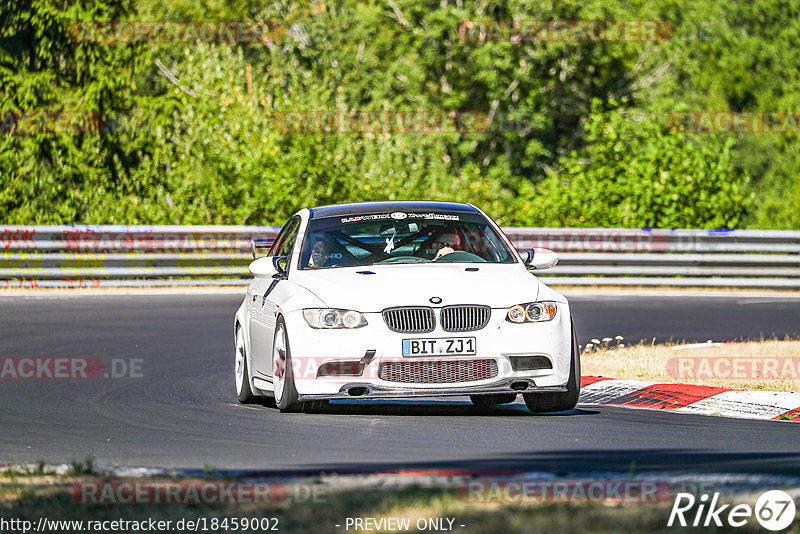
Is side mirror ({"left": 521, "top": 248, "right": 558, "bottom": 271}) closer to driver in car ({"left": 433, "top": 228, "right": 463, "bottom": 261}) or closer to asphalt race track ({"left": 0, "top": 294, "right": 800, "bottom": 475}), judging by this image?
driver in car ({"left": 433, "top": 228, "right": 463, "bottom": 261})

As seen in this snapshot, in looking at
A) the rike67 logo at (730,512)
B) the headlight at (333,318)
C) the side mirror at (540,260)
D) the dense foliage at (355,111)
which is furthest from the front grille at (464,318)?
the dense foliage at (355,111)

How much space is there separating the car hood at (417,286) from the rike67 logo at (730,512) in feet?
13.2

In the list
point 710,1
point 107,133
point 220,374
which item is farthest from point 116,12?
point 710,1

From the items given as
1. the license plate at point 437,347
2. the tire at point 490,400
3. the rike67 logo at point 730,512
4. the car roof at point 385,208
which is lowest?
the tire at point 490,400

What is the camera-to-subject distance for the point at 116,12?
3812 cm

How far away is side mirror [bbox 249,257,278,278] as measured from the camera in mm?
11195

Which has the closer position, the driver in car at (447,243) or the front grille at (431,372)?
the front grille at (431,372)

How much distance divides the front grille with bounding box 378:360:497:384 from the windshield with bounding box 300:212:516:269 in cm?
120

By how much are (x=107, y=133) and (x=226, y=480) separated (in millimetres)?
34098

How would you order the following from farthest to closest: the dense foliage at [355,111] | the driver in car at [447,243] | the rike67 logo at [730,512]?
the dense foliage at [355,111]
the driver in car at [447,243]
the rike67 logo at [730,512]

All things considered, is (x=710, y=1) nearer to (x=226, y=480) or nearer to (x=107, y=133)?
(x=107, y=133)

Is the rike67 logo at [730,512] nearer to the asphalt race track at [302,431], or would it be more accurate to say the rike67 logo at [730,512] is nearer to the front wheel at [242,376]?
the asphalt race track at [302,431]

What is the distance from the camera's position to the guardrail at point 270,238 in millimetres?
24328

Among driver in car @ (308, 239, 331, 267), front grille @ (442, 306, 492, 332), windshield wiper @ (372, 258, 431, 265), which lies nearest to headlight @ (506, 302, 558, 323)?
front grille @ (442, 306, 492, 332)
